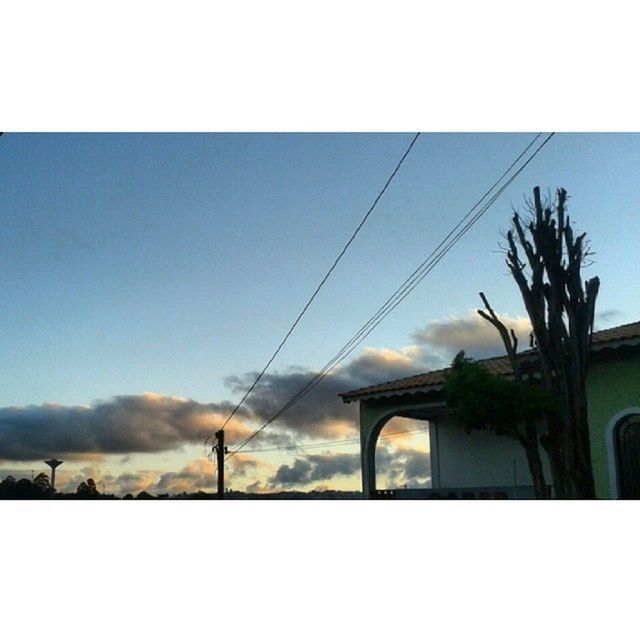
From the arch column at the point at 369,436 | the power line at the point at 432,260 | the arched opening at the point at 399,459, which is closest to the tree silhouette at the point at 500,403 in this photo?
the power line at the point at 432,260

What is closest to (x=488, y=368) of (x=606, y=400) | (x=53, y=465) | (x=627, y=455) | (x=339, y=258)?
(x=606, y=400)

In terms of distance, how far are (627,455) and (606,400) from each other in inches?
27.5

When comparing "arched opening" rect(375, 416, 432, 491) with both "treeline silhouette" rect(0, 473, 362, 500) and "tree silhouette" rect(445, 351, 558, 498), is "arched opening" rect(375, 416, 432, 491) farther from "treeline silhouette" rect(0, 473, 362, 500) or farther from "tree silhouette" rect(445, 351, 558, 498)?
"tree silhouette" rect(445, 351, 558, 498)

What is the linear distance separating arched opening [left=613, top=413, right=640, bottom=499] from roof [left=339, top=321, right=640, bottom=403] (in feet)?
2.82

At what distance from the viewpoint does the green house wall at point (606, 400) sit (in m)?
9.12

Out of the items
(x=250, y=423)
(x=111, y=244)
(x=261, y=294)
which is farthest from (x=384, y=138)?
(x=250, y=423)

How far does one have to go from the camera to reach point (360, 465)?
36.7 ft

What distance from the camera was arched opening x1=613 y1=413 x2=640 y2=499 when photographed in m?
9.12

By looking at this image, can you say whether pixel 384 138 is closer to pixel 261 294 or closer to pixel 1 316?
pixel 261 294

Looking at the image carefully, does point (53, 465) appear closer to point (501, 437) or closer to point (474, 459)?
point (474, 459)

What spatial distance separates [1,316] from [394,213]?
4.70 metres

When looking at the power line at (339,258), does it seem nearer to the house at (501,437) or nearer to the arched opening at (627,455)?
the house at (501,437)

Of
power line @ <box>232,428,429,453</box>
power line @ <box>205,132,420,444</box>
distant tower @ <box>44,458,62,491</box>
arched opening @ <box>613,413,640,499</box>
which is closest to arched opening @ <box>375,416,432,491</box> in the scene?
power line @ <box>232,428,429,453</box>

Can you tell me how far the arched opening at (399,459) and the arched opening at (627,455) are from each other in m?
3.05
